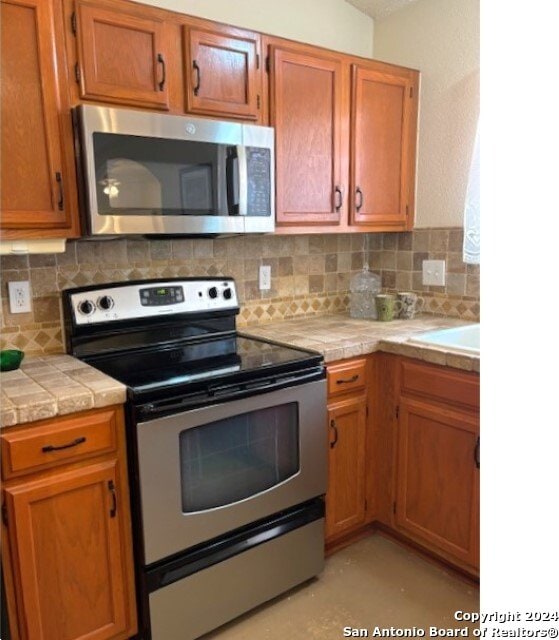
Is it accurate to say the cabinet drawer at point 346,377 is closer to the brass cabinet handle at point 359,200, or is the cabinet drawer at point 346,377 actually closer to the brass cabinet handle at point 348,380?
the brass cabinet handle at point 348,380

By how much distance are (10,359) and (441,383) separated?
1.49 meters

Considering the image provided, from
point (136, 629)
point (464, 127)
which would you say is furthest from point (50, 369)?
point (464, 127)

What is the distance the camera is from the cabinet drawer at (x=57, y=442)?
4.49ft

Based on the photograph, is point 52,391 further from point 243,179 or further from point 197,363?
point 243,179

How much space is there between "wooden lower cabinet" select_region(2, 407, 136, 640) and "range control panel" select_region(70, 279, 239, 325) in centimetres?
55

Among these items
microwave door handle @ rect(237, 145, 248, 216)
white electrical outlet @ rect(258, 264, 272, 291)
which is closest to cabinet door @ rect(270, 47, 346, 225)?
microwave door handle @ rect(237, 145, 248, 216)

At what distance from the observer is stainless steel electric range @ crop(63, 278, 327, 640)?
158 cm

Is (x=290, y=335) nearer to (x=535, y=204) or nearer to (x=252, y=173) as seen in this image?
(x=252, y=173)

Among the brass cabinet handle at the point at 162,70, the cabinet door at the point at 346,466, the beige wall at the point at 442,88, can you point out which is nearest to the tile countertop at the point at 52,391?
the cabinet door at the point at 346,466

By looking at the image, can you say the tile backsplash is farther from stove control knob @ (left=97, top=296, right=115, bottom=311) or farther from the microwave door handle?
the microwave door handle

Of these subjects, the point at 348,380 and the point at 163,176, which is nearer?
the point at 163,176

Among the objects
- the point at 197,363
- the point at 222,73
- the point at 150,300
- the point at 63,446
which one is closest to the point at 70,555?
the point at 63,446

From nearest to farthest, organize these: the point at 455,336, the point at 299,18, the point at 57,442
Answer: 1. the point at 57,442
2. the point at 455,336
3. the point at 299,18

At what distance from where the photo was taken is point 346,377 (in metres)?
2.07
